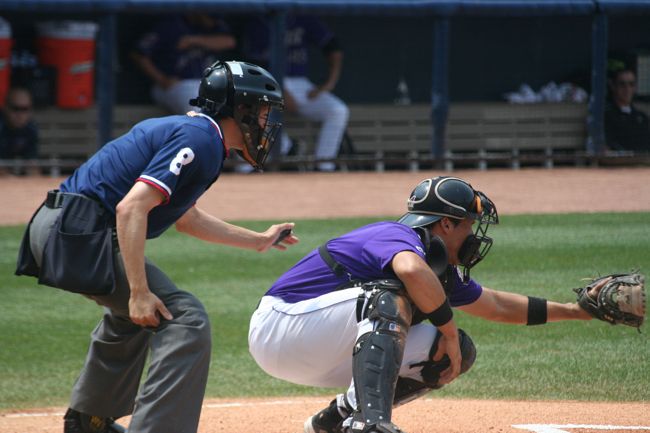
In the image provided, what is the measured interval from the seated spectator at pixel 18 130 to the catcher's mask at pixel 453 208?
8.42 m

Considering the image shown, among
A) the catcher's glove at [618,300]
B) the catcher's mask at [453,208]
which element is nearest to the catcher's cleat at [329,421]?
the catcher's mask at [453,208]

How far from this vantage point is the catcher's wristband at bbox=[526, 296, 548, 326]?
4504mm

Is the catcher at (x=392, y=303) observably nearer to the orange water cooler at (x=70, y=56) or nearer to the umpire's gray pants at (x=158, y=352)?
the umpire's gray pants at (x=158, y=352)

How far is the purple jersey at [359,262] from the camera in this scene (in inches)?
155

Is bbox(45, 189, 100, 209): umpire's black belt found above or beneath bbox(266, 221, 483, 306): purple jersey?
above

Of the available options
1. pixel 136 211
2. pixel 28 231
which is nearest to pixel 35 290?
pixel 28 231

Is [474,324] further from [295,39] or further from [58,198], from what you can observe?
[295,39]

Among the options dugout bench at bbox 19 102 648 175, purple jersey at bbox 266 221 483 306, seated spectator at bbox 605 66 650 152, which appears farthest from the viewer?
seated spectator at bbox 605 66 650 152

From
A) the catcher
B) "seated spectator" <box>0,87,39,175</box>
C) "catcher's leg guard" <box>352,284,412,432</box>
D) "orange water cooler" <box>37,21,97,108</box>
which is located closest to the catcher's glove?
the catcher

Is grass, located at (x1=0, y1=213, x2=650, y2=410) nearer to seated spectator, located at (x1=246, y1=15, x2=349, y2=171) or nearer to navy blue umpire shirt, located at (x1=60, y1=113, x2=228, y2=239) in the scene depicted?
navy blue umpire shirt, located at (x1=60, y1=113, x2=228, y2=239)

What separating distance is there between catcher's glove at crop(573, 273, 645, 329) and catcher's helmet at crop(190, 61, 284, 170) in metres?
1.44

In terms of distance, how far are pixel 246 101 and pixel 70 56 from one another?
8.90m

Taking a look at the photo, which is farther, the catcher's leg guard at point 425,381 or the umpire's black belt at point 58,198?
the catcher's leg guard at point 425,381

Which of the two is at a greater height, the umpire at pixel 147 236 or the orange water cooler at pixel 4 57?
the orange water cooler at pixel 4 57
